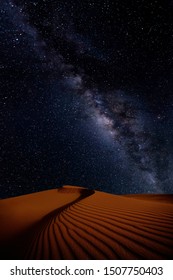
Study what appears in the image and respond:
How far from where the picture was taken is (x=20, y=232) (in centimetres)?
396

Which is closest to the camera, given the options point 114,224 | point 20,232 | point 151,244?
point 151,244
